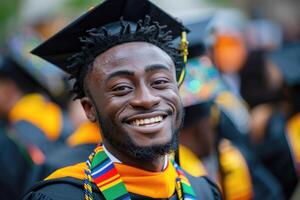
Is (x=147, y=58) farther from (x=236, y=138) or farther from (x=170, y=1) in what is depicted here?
(x=170, y=1)

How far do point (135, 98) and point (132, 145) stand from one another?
0.22 metres

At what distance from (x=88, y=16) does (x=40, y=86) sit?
4.71m

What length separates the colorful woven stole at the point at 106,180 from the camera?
3.84m

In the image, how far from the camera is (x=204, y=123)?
634 cm

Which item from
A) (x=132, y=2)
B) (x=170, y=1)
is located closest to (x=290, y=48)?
(x=132, y=2)

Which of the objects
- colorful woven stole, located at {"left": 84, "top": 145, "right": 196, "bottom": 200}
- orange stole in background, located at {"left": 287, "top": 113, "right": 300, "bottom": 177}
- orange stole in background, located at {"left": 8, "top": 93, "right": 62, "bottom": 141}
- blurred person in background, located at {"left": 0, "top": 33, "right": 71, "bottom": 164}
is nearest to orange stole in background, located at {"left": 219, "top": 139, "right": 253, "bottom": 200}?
orange stole in background, located at {"left": 287, "top": 113, "right": 300, "bottom": 177}

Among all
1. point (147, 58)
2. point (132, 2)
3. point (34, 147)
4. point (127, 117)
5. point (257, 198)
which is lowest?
point (257, 198)

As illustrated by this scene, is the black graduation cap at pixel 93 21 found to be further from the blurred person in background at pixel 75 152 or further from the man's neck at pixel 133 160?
the blurred person in background at pixel 75 152

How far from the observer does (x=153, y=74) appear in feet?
12.8

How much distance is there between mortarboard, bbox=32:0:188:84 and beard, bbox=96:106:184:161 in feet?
1.36

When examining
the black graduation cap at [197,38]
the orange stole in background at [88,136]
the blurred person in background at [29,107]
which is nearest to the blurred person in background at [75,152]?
the orange stole in background at [88,136]

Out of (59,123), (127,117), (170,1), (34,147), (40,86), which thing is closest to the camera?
(127,117)

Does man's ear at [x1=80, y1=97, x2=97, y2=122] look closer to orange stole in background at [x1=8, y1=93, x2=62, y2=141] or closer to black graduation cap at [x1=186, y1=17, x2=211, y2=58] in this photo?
black graduation cap at [x1=186, y1=17, x2=211, y2=58]

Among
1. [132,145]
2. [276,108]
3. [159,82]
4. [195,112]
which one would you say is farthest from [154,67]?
[276,108]
